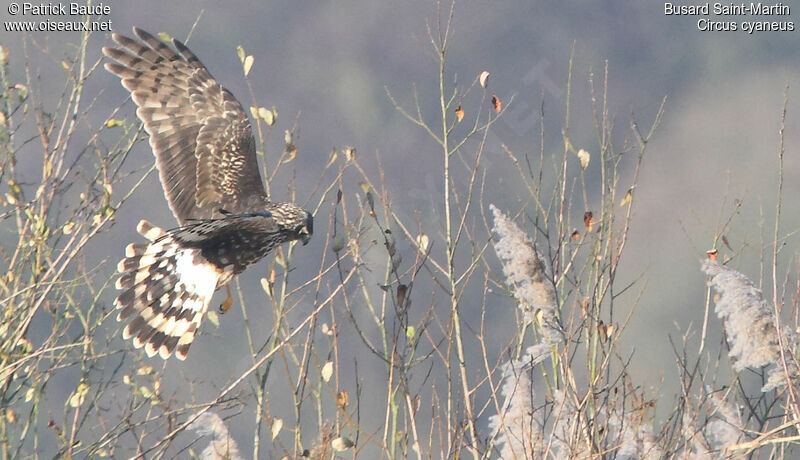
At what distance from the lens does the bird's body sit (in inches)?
234

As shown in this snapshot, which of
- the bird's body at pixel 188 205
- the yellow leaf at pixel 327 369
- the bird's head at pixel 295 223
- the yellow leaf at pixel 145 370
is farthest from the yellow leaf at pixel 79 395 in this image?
the bird's head at pixel 295 223

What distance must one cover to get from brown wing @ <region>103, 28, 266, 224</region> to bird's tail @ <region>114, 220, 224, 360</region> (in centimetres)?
30

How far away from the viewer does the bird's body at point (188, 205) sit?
5.95 metres

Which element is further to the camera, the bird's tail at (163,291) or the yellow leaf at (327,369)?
the bird's tail at (163,291)

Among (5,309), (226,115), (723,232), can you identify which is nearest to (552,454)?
(723,232)

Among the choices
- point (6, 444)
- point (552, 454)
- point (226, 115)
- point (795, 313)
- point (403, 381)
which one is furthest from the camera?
point (226, 115)

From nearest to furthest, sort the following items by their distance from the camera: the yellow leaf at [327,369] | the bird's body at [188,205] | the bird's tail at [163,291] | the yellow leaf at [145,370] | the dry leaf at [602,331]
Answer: the dry leaf at [602,331], the yellow leaf at [327,369], the yellow leaf at [145,370], the bird's body at [188,205], the bird's tail at [163,291]

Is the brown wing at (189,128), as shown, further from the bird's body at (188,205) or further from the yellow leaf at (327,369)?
the yellow leaf at (327,369)

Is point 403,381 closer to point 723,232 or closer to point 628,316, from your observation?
point 628,316

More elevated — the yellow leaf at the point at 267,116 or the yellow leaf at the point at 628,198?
the yellow leaf at the point at 267,116

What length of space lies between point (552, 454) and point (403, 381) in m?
0.80

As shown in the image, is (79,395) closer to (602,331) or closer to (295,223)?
(295,223)

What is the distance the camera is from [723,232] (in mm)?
5164

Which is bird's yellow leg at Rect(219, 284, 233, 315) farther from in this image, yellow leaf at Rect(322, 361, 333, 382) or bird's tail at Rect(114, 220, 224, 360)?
yellow leaf at Rect(322, 361, 333, 382)
